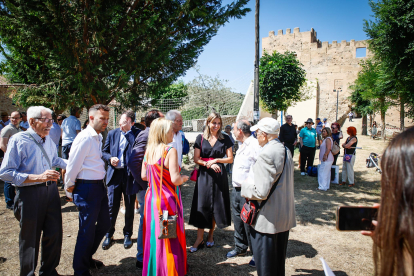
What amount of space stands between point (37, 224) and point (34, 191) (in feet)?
1.11

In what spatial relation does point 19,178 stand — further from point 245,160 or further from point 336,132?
point 336,132

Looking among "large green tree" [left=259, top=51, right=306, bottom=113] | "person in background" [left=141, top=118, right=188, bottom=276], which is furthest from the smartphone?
"large green tree" [left=259, top=51, right=306, bottom=113]

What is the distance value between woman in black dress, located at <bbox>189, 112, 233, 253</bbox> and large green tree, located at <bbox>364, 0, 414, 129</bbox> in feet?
29.0

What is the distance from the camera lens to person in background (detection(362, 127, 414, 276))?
0.78 m

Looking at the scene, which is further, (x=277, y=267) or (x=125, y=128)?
(x=125, y=128)

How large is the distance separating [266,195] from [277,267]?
2.57 ft

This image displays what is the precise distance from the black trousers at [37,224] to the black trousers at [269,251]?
6.92 feet

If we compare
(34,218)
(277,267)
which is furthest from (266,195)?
(34,218)

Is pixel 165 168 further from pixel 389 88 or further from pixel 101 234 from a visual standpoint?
pixel 389 88

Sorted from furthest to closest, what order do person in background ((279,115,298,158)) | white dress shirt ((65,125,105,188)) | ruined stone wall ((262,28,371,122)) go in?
ruined stone wall ((262,28,371,122)) < person in background ((279,115,298,158)) < white dress shirt ((65,125,105,188))

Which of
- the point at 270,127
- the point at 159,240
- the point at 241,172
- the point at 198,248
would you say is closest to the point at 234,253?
the point at 198,248

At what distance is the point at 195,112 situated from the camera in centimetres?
1531

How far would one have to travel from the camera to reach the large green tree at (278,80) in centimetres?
935

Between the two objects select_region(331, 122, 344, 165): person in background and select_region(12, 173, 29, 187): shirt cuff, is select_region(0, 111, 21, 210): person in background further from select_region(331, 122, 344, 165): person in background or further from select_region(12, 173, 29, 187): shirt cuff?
select_region(331, 122, 344, 165): person in background
